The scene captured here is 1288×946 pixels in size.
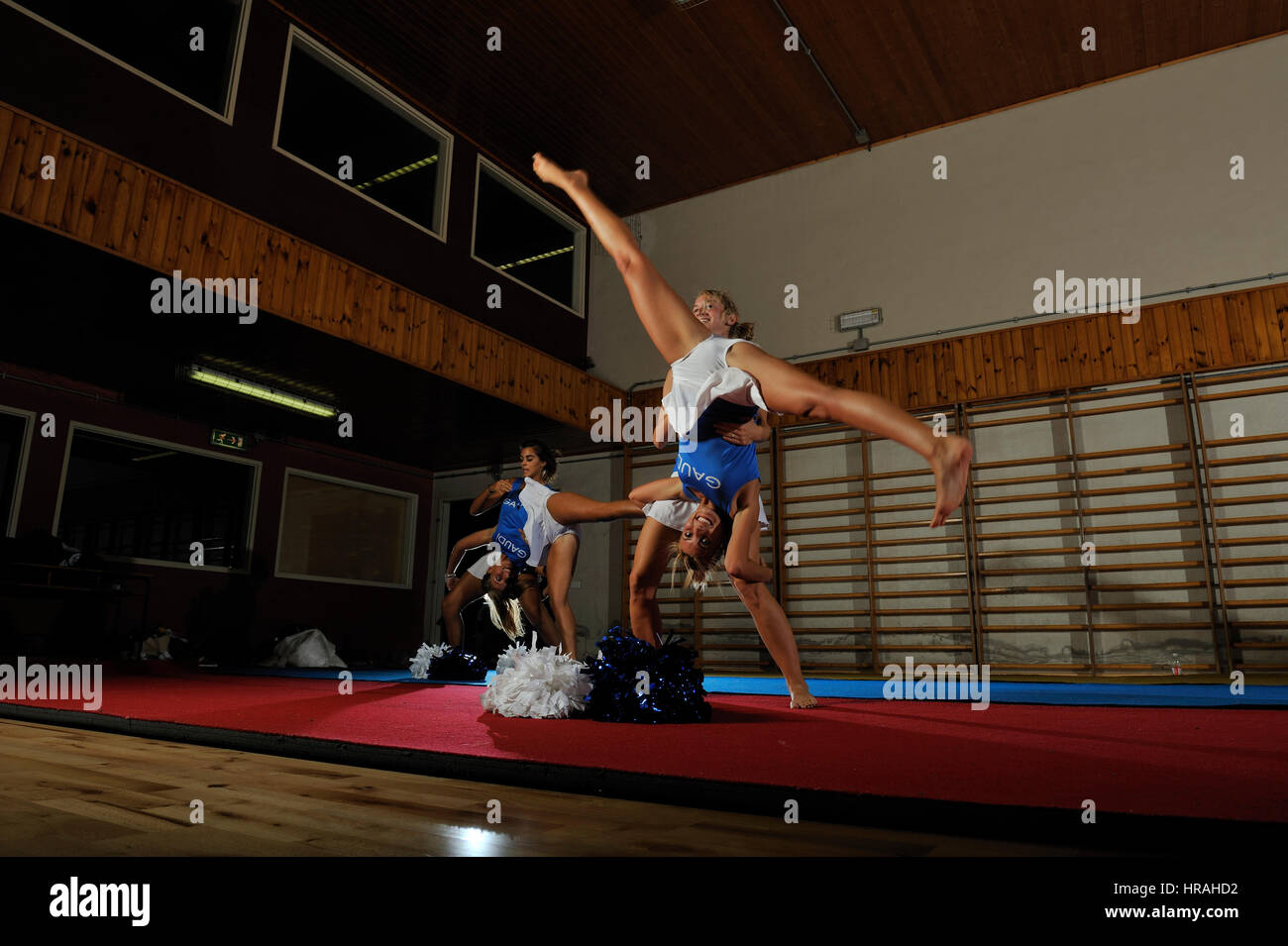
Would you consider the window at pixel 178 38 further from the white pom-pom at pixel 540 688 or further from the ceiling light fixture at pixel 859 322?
the ceiling light fixture at pixel 859 322

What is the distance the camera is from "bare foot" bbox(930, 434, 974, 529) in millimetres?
1894

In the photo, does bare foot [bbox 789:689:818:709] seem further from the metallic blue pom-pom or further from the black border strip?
the metallic blue pom-pom

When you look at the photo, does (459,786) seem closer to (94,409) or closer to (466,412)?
(466,412)

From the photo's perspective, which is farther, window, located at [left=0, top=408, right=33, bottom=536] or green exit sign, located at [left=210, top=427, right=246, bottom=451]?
green exit sign, located at [left=210, top=427, right=246, bottom=451]

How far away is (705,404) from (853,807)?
1.62 meters

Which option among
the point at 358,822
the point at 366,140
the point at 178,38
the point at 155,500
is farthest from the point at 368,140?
the point at 358,822

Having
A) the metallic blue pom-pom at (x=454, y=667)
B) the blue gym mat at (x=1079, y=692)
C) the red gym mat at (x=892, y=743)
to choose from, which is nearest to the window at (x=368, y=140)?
the metallic blue pom-pom at (x=454, y=667)

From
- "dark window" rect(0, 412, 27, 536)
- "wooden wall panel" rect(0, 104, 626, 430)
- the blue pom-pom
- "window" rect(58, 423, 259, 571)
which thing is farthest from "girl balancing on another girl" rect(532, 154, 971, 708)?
"window" rect(58, 423, 259, 571)

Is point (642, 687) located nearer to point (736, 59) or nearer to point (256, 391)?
point (256, 391)

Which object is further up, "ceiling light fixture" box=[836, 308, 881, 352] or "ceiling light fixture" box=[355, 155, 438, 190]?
"ceiling light fixture" box=[355, 155, 438, 190]

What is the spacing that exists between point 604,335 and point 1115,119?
504 cm

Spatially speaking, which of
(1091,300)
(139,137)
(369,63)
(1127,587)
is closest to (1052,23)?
(1091,300)

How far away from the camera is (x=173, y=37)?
6.01 m

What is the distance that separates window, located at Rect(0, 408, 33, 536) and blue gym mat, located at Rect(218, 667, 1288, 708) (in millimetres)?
3202
